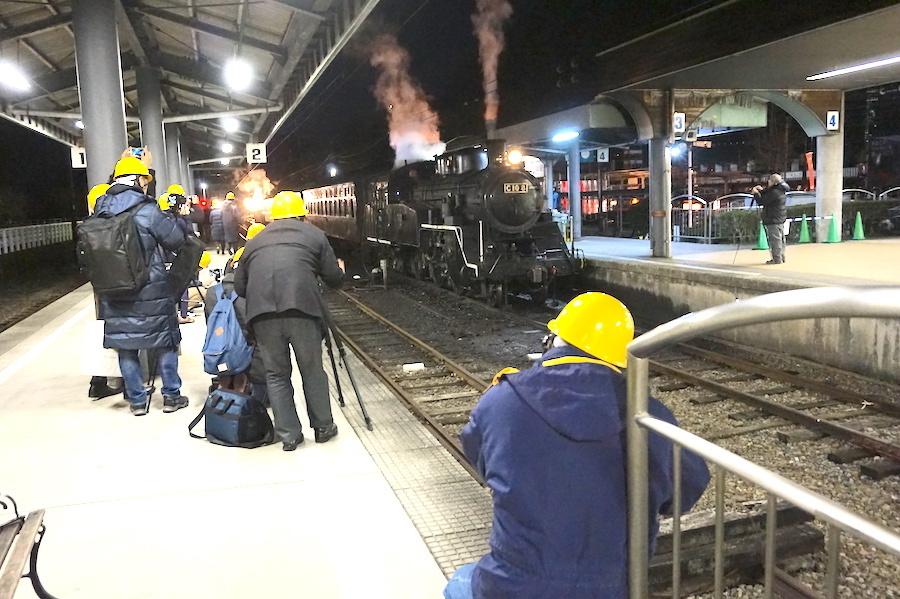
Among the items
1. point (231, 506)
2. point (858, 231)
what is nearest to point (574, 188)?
point (858, 231)

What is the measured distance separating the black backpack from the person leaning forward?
3.63ft

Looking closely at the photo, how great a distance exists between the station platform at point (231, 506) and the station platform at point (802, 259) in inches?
270

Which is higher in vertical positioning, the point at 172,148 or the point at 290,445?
the point at 172,148

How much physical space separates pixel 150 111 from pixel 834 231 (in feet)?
54.5

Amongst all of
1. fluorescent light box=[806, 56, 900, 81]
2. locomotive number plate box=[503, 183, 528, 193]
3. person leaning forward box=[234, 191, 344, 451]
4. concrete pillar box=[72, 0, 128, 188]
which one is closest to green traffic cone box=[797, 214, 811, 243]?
fluorescent light box=[806, 56, 900, 81]

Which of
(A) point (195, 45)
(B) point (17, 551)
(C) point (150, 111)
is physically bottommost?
(B) point (17, 551)

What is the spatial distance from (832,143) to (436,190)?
31.7 ft

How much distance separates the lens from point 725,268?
1218 centimetres

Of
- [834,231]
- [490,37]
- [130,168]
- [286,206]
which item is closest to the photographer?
[286,206]

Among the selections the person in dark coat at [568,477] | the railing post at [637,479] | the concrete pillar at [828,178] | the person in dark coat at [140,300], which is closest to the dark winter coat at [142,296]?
the person in dark coat at [140,300]

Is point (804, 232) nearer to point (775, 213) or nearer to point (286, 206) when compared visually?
point (775, 213)

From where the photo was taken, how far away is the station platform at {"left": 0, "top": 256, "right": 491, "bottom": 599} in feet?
11.3

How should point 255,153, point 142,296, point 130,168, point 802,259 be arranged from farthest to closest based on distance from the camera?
point 255,153 < point 802,259 < point 130,168 < point 142,296

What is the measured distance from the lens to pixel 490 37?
20.4 meters
